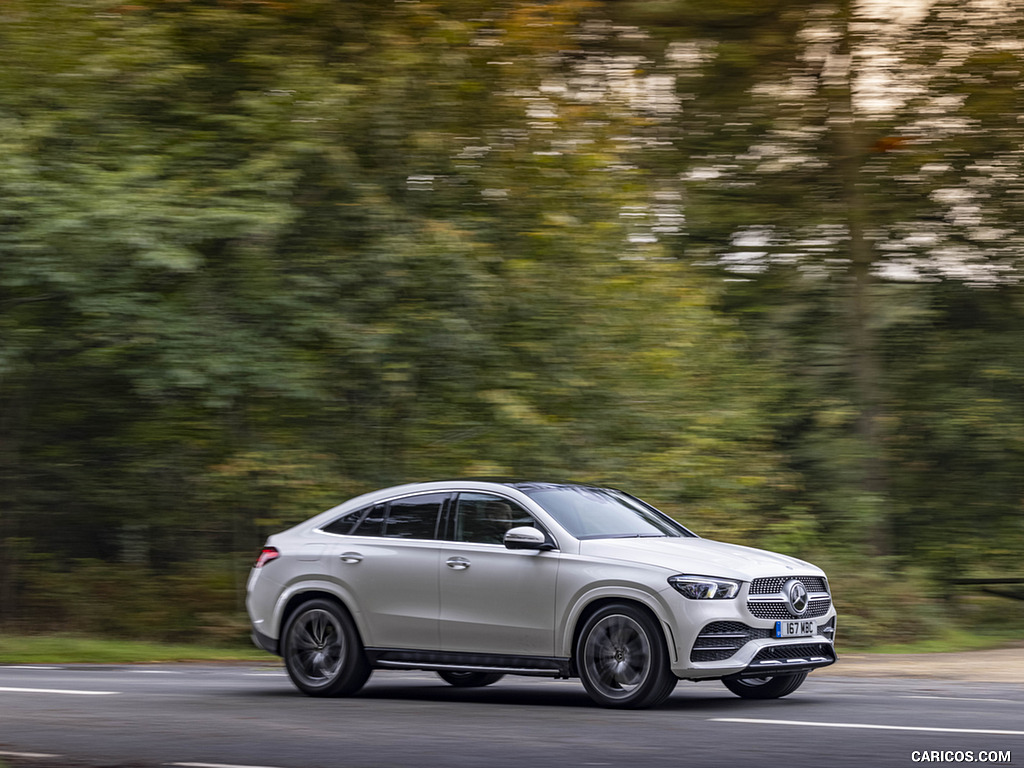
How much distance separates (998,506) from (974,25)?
8128 mm

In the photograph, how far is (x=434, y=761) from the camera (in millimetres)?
8148

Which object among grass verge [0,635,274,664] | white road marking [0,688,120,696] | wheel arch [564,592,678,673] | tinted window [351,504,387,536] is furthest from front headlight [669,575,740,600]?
grass verge [0,635,274,664]

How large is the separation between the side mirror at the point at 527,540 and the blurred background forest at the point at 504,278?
27.2 ft

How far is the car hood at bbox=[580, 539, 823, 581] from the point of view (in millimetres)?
10492

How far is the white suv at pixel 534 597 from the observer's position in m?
10.4

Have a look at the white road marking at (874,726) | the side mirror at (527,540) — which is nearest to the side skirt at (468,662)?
the side mirror at (527,540)

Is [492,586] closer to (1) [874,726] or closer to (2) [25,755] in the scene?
(1) [874,726]

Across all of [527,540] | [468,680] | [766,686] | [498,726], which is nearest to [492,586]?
[527,540]

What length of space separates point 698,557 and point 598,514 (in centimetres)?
118

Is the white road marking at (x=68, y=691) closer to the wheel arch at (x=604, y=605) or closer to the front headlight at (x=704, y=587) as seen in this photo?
the wheel arch at (x=604, y=605)

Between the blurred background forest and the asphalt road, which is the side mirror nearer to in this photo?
the asphalt road

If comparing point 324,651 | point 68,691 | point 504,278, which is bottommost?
point 68,691

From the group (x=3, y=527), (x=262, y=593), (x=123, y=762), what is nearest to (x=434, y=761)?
(x=123, y=762)

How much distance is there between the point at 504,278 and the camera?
65.1 feet
